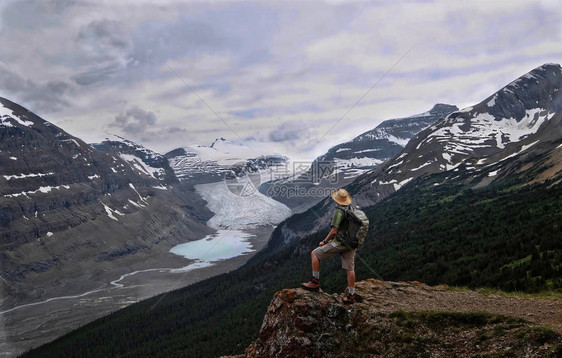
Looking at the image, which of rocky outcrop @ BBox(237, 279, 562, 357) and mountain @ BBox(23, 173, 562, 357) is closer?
rocky outcrop @ BBox(237, 279, 562, 357)

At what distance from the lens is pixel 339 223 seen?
16422 millimetres

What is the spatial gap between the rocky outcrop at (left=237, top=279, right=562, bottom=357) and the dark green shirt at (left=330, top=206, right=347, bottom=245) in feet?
9.78

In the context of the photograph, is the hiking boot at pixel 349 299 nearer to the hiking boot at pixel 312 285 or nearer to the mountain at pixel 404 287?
the mountain at pixel 404 287

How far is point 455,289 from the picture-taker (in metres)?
21.8

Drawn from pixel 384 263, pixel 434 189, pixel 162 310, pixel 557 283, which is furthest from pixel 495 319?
pixel 434 189

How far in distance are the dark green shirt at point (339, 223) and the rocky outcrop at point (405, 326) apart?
298 cm

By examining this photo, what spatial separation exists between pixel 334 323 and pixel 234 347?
249 feet

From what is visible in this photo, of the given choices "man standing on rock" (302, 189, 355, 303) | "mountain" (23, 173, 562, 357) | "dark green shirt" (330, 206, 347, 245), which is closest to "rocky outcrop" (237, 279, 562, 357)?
"mountain" (23, 173, 562, 357)

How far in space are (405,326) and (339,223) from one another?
492 cm

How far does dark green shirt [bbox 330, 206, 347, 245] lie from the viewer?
16.3 metres

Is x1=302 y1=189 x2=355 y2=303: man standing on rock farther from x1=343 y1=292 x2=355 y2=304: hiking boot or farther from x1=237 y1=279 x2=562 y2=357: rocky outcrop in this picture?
x1=237 y1=279 x2=562 y2=357: rocky outcrop

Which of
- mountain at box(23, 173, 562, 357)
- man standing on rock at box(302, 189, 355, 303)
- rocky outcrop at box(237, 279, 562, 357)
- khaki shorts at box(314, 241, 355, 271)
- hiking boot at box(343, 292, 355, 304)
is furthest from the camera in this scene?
hiking boot at box(343, 292, 355, 304)

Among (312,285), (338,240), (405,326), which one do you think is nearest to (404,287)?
(405,326)

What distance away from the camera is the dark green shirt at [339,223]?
1631 centimetres
